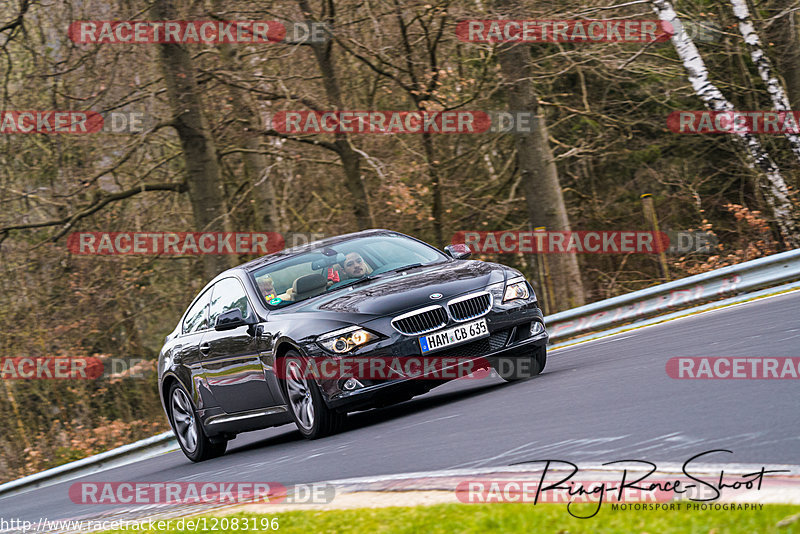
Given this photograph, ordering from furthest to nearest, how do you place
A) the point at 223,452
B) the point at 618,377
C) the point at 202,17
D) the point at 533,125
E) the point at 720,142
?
the point at 720,142 < the point at 202,17 < the point at 533,125 < the point at 223,452 < the point at 618,377

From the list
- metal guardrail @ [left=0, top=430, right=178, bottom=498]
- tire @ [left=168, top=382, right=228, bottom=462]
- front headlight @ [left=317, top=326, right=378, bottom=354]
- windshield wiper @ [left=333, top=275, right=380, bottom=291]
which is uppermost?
windshield wiper @ [left=333, top=275, right=380, bottom=291]

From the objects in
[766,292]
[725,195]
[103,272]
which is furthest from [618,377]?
[103,272]

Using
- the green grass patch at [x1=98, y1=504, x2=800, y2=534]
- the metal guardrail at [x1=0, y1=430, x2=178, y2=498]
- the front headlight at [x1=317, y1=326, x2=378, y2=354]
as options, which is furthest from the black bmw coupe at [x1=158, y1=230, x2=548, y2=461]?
the metal guardrail at [x1=0, y1=430, x2=178, y2=498]

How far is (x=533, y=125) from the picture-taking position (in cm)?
1842

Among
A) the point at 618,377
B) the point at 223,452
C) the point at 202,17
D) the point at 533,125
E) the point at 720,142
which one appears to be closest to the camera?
the point at 618,377

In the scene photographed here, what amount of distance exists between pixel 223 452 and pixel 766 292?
6095 mm

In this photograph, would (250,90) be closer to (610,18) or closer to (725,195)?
(610,18)

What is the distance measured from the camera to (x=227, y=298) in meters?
10.7

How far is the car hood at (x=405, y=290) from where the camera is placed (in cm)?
907

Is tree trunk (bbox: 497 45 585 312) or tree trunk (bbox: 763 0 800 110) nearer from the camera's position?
tree trunk (bbox: 497 45 585 312)

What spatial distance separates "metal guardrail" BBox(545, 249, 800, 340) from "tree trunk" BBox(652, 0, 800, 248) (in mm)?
6299

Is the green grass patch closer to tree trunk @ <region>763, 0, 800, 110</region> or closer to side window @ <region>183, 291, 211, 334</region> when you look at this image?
side window @ <region>183, 291, 211, 334</region>

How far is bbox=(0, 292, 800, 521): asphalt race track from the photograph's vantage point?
6.12 m

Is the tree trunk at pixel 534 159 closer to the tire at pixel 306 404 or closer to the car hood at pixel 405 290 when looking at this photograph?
the car hood at pixel 405 290
